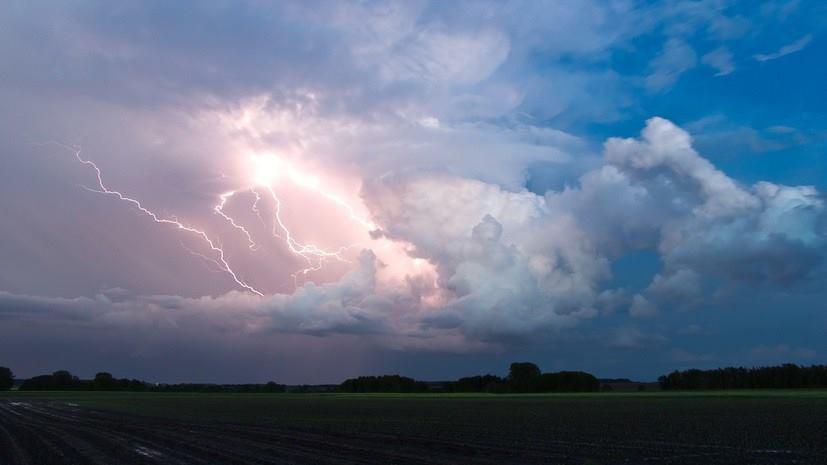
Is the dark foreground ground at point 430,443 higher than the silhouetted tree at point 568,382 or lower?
lower

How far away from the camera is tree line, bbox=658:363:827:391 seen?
155 metres

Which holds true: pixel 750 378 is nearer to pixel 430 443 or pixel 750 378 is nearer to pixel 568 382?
pixel 568 382

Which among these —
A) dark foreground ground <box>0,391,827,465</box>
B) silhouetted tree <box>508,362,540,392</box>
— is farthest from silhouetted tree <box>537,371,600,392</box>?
dark foreground ground <box>0,391,827,465</box>

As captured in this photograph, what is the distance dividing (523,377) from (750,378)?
5856cm

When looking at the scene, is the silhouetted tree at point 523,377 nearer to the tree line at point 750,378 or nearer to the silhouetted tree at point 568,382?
the silhouetted tree at point 568,382

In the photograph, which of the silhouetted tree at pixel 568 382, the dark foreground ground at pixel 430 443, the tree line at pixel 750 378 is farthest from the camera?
the silhouetted tree at pixel 568 382

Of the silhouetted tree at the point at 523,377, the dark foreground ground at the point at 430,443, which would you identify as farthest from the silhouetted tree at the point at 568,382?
the dark foreground ground at the point at 430,443

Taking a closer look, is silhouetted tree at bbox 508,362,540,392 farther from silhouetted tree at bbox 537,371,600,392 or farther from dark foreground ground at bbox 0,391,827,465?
dark foreground ground at bbox 0,391,827,465

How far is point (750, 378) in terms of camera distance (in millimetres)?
163750

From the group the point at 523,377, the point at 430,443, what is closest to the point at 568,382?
the point at 523,377

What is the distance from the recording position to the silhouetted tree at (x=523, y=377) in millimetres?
185788

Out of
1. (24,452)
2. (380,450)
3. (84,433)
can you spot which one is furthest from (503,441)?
(84,433)

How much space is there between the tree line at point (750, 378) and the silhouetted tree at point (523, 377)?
110ft

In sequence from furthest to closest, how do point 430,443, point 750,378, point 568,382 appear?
point 568,382 → point 750,378 → point 430,443
